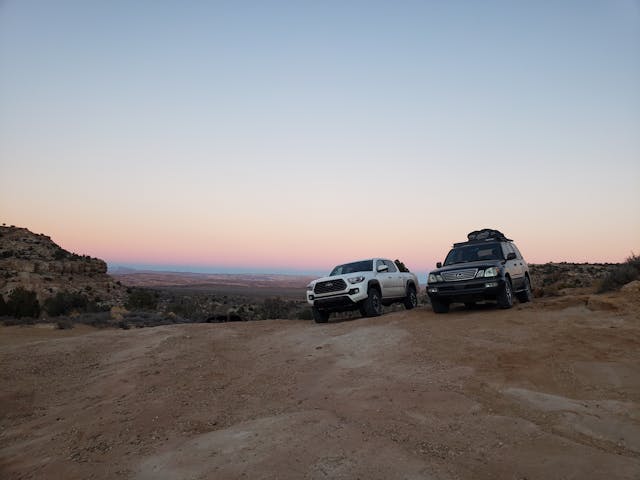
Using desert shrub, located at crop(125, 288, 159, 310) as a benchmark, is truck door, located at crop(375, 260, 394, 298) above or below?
above

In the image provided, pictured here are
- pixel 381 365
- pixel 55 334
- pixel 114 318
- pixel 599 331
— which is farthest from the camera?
pixel 114 318

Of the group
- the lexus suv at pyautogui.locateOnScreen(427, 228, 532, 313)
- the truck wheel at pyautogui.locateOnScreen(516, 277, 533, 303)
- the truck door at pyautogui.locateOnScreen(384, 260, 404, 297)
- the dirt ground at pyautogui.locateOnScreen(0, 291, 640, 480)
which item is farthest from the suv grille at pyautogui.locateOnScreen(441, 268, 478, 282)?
the truck door at pyautogui.locateOnScreen(384, 260, 404, 297)

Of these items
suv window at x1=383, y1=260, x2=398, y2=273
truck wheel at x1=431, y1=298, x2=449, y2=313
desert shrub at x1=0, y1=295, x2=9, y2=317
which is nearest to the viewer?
truck wheel at x1=431, y1=298, x2=449, y2=313

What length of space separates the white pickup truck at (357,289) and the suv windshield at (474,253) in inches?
86.8

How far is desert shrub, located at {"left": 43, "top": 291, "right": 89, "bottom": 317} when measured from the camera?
25.4m

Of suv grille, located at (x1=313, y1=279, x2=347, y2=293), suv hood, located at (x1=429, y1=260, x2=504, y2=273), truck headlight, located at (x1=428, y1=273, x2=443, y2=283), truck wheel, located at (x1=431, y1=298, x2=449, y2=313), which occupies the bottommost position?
truck wheel, located at (x1=431, y1=298, x2=449, y2=313)

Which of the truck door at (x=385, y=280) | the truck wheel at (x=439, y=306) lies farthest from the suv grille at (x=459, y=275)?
the truck door at (x=385, y=280)

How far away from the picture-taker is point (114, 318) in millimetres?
21719

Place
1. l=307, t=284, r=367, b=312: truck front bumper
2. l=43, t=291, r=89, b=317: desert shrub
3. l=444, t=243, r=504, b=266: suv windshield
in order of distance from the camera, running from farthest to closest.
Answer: l=43, t=291, r=89, b=317: desert shrub
l=307, t=284, r=367, b=312: truck front bumper
l=444, t=243, r=504, b=266: suv windshield

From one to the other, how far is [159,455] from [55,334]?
13947 mm

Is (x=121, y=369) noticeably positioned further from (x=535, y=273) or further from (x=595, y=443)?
(x=535, y=273)

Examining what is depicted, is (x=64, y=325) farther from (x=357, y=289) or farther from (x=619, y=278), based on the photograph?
(x=619, y=278)

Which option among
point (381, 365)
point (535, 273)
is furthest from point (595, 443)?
point (535, 273)

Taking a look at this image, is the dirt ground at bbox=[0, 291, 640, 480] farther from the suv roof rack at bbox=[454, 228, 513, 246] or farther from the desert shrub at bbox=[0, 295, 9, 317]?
the desert shrub at bbox=[0, 295, 9, 317]
